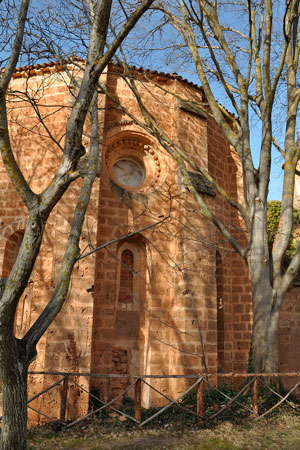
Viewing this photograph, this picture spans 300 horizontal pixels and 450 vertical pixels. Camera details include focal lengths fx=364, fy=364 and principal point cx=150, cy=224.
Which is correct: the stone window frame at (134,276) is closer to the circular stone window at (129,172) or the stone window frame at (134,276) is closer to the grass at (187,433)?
the circular stone window at (129,172)

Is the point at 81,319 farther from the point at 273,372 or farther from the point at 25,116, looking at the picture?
the point at 25,116

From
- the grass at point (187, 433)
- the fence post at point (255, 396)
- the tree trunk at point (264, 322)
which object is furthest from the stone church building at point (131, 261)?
the fence post at point (255, 396)

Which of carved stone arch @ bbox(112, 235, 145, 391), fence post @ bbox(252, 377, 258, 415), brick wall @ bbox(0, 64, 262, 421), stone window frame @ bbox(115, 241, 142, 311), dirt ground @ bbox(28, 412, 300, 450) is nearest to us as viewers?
dirt ground @ bbox(28, 412, 300, 450)

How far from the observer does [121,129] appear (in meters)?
8.83

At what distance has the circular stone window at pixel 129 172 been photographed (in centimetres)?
908

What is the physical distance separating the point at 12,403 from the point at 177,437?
257 cm

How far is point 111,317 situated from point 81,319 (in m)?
0.90

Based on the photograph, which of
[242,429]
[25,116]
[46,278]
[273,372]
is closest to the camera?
[242,429]

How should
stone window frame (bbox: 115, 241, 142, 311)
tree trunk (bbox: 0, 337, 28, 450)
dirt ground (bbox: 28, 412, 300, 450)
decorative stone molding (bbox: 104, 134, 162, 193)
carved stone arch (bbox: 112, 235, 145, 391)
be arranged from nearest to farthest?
tree trunk (bbox: 0, 337, 28, 450), dirt ground (bbox: 28, 412, 300, 450), carved stone arch (bbox: 112, 235, 145, 391), stone window frame (bbox: 115, 241, 142, 311), decorative stone molding (bbox: 104, 134, 162, 193)

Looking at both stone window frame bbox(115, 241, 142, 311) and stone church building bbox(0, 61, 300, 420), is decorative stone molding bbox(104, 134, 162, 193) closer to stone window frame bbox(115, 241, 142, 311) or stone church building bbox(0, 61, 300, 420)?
stone church building bbox(0, 61, 300, 420)

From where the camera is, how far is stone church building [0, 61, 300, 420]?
23.4 feet

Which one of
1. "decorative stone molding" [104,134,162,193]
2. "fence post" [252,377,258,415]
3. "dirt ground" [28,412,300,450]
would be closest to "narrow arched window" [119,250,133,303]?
"decorative stone molding" [104,134,162,193]

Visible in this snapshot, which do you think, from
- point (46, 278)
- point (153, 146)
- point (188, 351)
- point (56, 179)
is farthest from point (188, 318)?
point (56, 179)

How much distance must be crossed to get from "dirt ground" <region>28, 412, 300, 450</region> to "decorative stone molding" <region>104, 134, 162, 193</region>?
5257 millimetres
